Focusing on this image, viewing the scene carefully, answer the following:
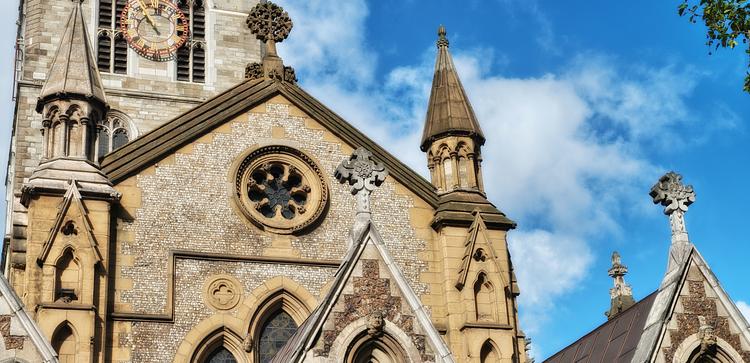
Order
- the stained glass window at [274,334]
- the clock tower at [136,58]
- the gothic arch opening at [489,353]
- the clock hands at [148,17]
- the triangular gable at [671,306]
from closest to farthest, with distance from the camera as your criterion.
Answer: the triangular gable at [671,306]
the stained glass window at [274,334]
the gothic arch opening at [489,353]
the clock tower at [136,58]
the clock hands at [148,17]

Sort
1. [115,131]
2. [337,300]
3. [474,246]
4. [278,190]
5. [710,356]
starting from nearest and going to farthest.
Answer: [337,300]
[710,356]
[474,246]
[278,190]
[115,131]

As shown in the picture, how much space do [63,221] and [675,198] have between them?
30.3 feet

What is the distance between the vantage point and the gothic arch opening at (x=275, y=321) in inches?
789

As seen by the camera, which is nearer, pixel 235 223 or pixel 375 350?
pixel 375 350

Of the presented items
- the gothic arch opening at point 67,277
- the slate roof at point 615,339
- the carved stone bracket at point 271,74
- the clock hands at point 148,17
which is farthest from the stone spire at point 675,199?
the clock hands at point 148,17

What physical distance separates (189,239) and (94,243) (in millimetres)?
1732

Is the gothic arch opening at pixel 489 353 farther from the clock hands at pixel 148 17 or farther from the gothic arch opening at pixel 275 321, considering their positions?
the clock hands at pixel 148 17

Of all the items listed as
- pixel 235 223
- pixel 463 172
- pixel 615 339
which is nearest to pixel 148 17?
pixel 463 172

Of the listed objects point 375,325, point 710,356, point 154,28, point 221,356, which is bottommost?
point 710,356

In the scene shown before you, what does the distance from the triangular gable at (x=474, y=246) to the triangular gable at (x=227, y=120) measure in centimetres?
102

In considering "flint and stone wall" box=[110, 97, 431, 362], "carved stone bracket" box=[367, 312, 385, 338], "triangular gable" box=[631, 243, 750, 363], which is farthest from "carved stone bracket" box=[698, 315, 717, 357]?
"flint and stone wall" box=[110, 97, 431, 362]

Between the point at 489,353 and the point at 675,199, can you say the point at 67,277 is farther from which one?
the point at 675,199

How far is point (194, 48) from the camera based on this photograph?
4091 cm

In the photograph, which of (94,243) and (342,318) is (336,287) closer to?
(342,318)
